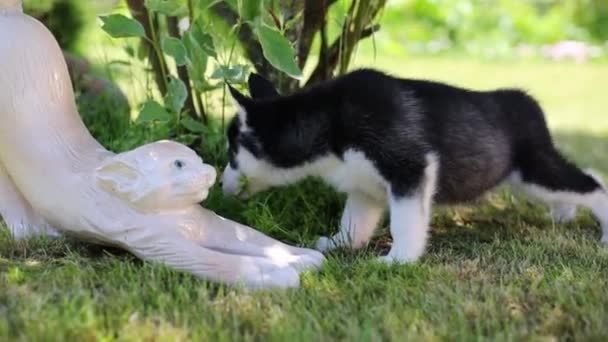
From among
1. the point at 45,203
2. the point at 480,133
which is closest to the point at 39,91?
the point at 45,203

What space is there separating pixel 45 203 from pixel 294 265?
2.55 ft

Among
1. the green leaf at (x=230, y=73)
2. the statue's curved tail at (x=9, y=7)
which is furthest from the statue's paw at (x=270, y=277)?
the statue's curved tail at (x=9, y=7)

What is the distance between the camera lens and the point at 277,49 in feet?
8.89

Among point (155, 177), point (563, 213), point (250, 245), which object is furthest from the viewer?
point (563, 213)

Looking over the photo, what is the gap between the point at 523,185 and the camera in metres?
3.05

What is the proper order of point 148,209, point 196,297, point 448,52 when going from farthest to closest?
point 448,52, point 148,209, point 196,297

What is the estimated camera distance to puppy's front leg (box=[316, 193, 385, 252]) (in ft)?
9.74

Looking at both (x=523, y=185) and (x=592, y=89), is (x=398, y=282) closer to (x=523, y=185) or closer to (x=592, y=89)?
(x=523, y=185)

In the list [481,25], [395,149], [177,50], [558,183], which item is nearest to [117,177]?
[177,50]

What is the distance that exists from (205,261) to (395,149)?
2.26ft

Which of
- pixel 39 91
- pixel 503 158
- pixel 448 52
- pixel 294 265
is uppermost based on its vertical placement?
pixel 39 91

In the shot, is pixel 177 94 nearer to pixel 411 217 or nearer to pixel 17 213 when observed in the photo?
pixel 17 213

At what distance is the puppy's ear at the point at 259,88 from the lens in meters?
2.95

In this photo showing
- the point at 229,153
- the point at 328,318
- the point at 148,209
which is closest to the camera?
the point at 328,318
